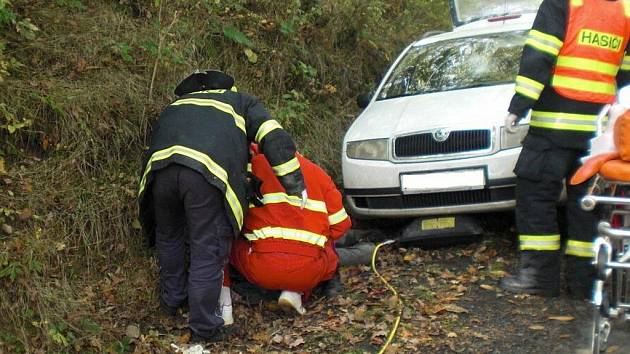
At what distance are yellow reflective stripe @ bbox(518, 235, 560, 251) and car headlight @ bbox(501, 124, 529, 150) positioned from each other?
77 cm

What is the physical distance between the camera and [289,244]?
4625 millimetres

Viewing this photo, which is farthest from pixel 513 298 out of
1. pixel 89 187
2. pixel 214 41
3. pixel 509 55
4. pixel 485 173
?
pixel 214 41

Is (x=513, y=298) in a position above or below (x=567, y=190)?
below

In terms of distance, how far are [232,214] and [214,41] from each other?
9.81 ft

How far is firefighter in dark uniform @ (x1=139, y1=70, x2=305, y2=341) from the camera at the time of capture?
4266mm

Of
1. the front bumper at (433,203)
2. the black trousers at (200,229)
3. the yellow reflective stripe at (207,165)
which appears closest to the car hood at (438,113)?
the front bumper at (433,203)

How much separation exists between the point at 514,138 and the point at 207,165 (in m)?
2.31

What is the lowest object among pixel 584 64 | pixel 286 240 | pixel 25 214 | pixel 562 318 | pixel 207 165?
pixel 562 318

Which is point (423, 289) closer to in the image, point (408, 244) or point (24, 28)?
point (408, 244)

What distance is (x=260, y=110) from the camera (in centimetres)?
457

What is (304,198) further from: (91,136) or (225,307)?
(91,136)

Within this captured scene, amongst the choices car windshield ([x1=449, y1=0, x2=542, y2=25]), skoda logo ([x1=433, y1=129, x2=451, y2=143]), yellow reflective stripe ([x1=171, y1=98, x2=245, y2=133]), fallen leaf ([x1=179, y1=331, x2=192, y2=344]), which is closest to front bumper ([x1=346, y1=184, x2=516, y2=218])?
skoda logo ([x1=433, y1=129, x2=451, y2=143])

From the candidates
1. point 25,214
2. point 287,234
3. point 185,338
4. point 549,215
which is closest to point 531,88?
point 549,215

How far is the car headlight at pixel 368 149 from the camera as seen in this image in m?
5.69
